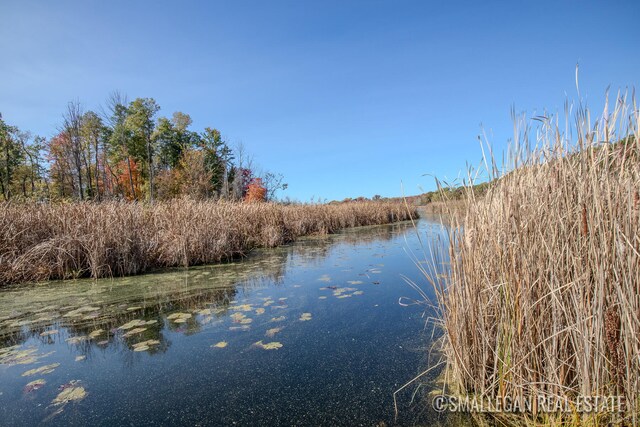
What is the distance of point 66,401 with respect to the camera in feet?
6.58

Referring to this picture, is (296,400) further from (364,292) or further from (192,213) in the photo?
(192,213)

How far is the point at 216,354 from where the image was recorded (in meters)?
2.67

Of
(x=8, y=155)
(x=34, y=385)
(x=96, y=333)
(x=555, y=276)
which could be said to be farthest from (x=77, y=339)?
(x=8, y=155)

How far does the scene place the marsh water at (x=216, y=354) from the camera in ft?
6.13

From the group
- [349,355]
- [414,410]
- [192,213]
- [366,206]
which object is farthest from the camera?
[366,206]

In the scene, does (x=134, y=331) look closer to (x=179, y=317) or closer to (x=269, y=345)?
(x=179, y=317)

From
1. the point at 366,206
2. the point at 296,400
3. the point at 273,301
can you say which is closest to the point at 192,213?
the point at 273,301

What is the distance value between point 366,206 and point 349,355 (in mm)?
16147

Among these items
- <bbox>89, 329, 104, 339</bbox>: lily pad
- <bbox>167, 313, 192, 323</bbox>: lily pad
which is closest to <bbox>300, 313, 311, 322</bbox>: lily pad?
<bbox>167, 313, 192, 323</bbox>: lily pad

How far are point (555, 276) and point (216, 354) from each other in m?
2.61

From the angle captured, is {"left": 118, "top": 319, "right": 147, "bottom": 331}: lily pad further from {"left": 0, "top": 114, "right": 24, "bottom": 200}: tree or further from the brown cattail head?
{"left": 0, "top": 114, "right": 24, "bottom": 200}: tree

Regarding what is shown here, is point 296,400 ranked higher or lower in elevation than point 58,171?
lower

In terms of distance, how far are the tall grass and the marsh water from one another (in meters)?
0.40

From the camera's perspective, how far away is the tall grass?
51.2 inches
